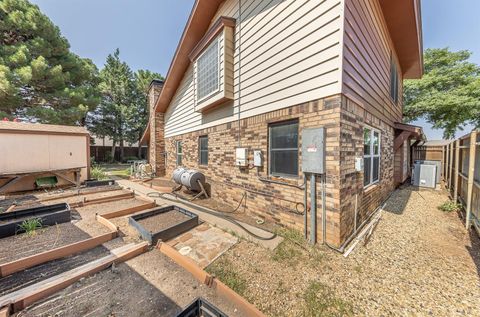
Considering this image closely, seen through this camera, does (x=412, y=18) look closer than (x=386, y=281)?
No

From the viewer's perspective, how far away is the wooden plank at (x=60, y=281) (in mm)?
1985

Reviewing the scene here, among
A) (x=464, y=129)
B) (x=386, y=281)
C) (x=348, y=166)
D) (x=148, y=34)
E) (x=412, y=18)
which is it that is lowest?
(x=386, y=281)

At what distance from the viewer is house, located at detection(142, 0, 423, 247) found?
3.18 meters

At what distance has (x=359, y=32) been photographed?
12.0 feet

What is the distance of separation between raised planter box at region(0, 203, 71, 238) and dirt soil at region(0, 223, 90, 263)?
169 millimetres

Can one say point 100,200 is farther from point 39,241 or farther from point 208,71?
point 208,71

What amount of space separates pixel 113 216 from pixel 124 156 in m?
26.2

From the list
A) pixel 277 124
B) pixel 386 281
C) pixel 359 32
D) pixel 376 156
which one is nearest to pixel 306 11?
pixel 359 32

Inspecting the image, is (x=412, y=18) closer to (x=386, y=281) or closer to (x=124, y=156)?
(x=386, y=281)

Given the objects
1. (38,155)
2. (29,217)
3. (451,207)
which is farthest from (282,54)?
(38,155)

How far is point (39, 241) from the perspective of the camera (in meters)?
3.41

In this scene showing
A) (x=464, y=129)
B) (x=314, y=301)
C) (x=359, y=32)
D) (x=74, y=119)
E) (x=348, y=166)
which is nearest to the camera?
(x=314, y=301)

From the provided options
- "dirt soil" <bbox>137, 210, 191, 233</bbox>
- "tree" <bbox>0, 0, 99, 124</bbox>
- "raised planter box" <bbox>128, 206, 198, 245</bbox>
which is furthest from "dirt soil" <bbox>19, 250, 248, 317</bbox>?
"tree" <bbox>0, 0, 99, 124</bbox>

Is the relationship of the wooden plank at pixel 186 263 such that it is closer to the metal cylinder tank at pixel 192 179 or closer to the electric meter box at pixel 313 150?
the electric meter box at pixel 313 150
